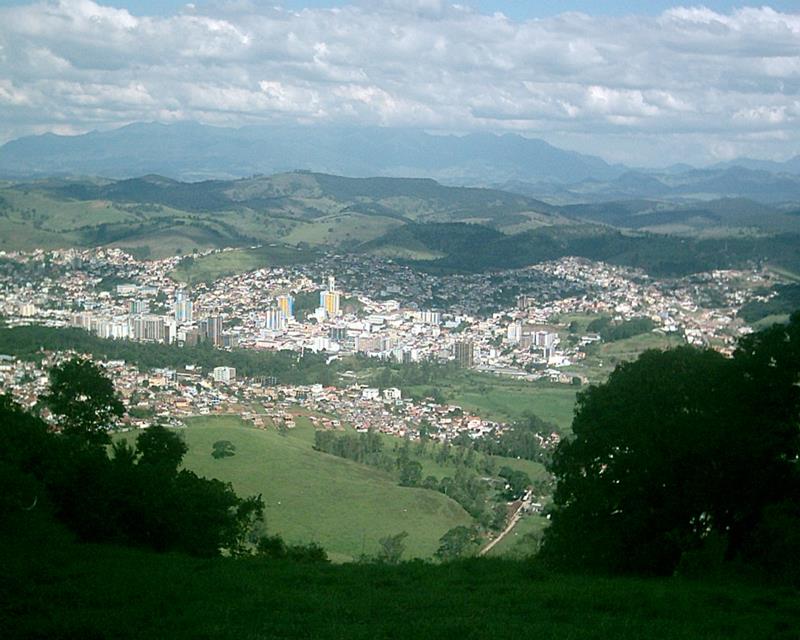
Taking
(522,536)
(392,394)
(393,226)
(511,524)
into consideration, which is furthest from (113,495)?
(393,226)

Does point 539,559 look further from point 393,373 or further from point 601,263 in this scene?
point 601,263

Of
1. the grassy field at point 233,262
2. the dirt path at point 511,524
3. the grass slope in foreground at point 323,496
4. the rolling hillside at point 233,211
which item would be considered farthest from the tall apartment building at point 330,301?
the dirt path at point 511,524

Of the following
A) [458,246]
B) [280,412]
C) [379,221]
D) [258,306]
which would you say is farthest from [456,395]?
[379,221]

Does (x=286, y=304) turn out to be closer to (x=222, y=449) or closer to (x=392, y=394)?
(x=392, y=394)

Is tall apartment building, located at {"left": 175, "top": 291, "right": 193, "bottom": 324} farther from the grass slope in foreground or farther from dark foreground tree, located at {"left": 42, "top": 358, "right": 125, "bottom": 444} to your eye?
dark foreground tree, located at {"left": 42, "top": 358, "right": 125, "bottom": 444}

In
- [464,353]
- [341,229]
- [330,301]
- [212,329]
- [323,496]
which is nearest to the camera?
Result: [323,496]

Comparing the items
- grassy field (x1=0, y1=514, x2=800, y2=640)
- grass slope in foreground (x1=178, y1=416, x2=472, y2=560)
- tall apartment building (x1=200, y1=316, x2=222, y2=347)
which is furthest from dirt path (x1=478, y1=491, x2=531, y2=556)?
tall apartment building (x1=200, y1=316, x2=222, y2=347)

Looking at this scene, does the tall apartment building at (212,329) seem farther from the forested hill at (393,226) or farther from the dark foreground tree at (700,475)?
the dark foreground tree at (700,475)
